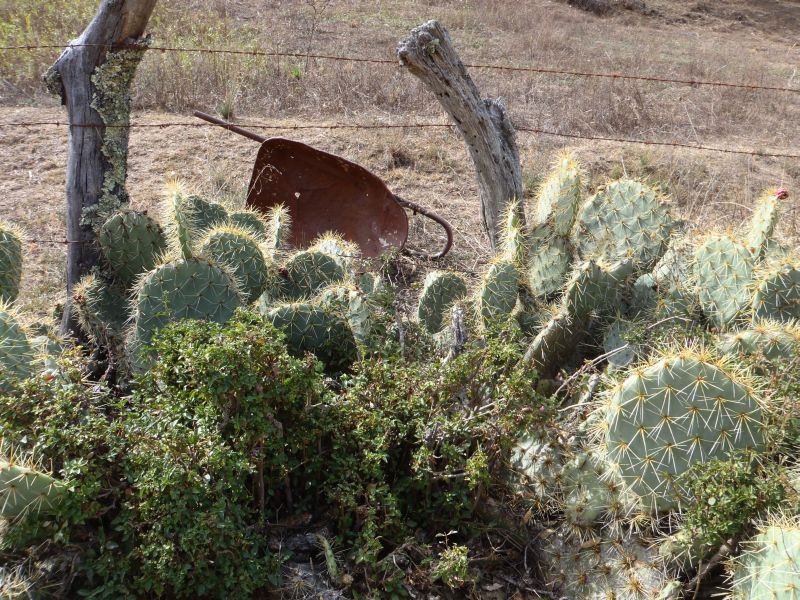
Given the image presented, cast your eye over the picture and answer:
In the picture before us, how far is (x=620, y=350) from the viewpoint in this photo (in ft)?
10.3

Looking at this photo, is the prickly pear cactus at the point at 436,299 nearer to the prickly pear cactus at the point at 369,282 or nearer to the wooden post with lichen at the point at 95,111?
the prickly pear cactus at the point at 369,282

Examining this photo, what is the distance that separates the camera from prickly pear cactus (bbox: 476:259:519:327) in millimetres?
3486

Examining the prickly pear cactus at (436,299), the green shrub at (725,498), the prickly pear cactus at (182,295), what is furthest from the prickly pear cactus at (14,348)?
the green shrub at (725,498)

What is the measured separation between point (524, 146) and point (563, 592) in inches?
214

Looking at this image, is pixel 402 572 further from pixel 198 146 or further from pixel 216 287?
pixel 198 146

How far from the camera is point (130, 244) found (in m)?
3.45

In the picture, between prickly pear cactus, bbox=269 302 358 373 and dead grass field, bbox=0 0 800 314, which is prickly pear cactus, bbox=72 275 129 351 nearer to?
prickly pear cactus, bbox=269 302 358 373

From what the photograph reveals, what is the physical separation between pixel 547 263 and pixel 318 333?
122 centimetres

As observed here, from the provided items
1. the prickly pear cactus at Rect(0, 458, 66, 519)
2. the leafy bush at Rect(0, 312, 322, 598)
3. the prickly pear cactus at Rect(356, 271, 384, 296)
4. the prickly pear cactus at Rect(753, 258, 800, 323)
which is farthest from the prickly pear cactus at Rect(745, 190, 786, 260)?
the prickly pear cactus at Rect(0, 458, 66, 519)

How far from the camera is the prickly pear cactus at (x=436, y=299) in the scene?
378cm

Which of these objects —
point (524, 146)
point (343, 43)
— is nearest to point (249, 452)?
point (524, 146)

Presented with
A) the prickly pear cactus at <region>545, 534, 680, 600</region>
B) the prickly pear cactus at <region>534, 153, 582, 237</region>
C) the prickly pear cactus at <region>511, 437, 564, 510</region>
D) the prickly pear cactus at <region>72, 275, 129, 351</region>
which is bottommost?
the prickly pear cactus at <region>545, 534, 680, 600</region>

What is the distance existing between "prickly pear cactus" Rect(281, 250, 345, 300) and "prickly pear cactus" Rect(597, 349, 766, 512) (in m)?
1.72

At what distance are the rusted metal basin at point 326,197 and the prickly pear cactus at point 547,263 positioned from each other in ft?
4.94
